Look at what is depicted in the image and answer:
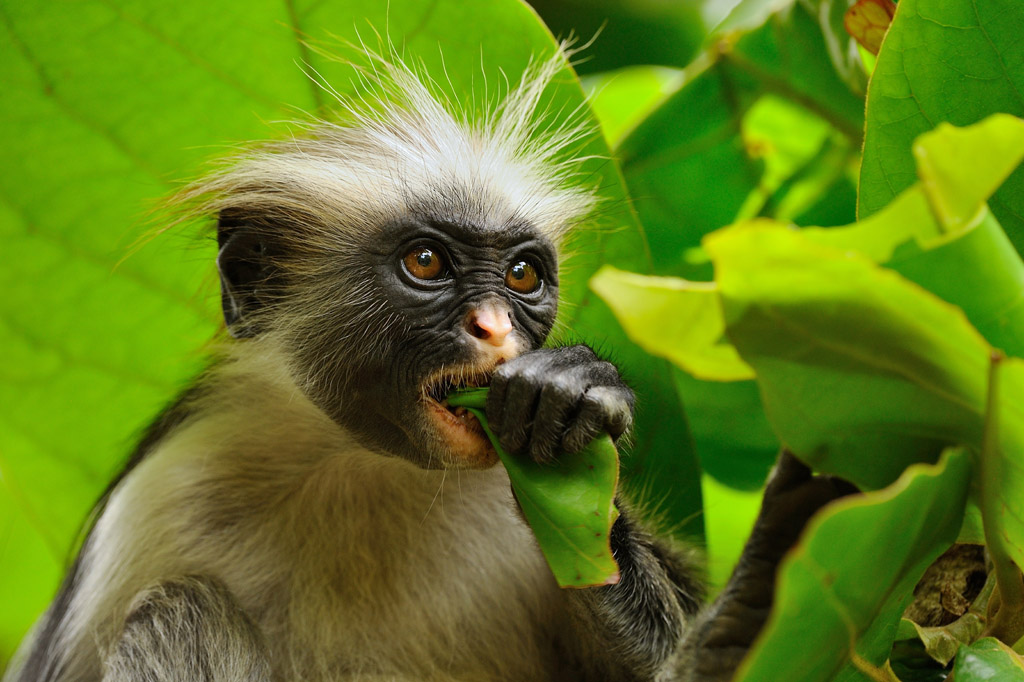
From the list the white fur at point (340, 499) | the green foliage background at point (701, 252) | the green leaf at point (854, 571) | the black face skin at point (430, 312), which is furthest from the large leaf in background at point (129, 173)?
the green leaf at point (854, 571)

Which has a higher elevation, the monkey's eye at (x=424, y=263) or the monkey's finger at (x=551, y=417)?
the monkey's eye at (x=424, y=263)

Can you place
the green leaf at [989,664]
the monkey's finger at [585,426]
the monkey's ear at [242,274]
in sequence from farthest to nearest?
1. the monkey's ear at [242,274]
2. the monkey's finger at [585,426]
3. the green leaf at [989,664]

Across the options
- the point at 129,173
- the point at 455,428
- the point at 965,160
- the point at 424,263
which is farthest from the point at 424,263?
the point at 965,160

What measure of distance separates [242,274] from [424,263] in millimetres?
500

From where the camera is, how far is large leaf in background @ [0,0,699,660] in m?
2.00

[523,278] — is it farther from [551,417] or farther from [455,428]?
[551,417]

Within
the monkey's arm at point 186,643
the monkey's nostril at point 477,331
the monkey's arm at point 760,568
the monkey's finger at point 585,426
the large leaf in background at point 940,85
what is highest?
the large leaf in background at point 940,85

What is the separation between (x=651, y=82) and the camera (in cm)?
321

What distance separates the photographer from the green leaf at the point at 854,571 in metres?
0.83

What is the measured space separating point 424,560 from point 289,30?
1.14 m

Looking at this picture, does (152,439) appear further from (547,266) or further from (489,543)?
(547,266)

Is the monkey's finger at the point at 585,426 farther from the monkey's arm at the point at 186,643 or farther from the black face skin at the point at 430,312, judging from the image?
the monkey's arm at the point at 186,643

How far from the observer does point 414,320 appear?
1.79 meters

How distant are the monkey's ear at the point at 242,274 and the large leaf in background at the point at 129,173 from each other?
0.49 feet
